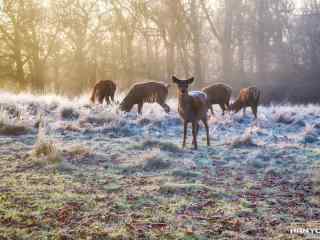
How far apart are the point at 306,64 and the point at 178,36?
12.6m

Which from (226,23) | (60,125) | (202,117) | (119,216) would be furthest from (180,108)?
(226,23)

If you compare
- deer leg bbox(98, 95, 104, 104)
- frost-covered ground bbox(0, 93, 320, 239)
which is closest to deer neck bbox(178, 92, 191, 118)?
frost-covered ground bbox(0, 93, 320, 239)

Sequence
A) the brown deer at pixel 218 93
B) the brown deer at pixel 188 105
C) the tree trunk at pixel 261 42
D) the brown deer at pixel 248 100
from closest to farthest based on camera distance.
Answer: the brown deer at pixel 188 105, the brown deer at pixel 248 100, the brown deer at pixel 218 93, the tree trunk at pixel 261 42

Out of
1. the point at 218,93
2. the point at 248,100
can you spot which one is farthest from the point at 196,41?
the point at 248,100

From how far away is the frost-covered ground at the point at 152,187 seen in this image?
411 cm

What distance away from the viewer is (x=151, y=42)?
41.8 metres

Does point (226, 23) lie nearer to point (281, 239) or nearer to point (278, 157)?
point (278, 157)

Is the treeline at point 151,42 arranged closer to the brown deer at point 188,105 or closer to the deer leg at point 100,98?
the deer leg at point 100,98

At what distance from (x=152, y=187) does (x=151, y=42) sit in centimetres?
3725

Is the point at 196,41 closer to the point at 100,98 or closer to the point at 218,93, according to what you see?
the point at 100,98

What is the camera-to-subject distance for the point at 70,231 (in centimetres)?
398

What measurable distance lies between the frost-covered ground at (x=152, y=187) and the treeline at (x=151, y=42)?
21960 mm

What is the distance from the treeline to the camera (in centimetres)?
3294

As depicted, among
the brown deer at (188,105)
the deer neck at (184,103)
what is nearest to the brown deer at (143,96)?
the brown deer at (188,105)
